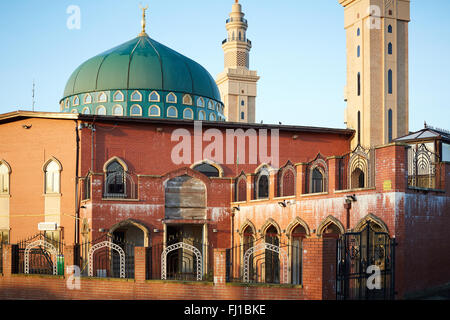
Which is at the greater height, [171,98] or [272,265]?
[171,98]

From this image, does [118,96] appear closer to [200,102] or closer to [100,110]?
[100,110]

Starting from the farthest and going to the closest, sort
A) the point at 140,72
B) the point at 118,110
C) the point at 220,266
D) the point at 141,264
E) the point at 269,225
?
1. the point at 140,72
2. the point at 118,110
3. the point at 269,225
4. the point at 141,264
5. the point at 220,266

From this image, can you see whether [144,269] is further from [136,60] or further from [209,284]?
[136,60]

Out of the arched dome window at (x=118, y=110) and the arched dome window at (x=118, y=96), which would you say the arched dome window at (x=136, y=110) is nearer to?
the arched dome window at (x=118, y=110)

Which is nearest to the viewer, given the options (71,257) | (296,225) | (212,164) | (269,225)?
(71,257)

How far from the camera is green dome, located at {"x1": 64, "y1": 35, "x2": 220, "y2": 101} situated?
27859 mm

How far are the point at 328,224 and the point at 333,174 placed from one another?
1.48 meters

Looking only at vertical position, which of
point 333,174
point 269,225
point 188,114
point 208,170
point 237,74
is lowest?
point 269,225

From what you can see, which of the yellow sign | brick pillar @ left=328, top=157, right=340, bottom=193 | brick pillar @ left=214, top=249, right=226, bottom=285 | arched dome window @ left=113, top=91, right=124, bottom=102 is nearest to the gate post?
brick pillar @ left=214, top=249, right=226, bottom=285

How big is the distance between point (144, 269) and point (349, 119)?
60.8 feet

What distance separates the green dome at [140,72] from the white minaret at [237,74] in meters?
28.7

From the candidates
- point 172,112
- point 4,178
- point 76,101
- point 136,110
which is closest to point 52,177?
point 4,178

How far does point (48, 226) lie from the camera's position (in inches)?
888

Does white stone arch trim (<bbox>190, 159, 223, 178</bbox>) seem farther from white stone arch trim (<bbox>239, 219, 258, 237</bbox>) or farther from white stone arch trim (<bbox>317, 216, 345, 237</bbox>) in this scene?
white stone arch trim (<bbox>317, 216, 345, 237</bbox>)
